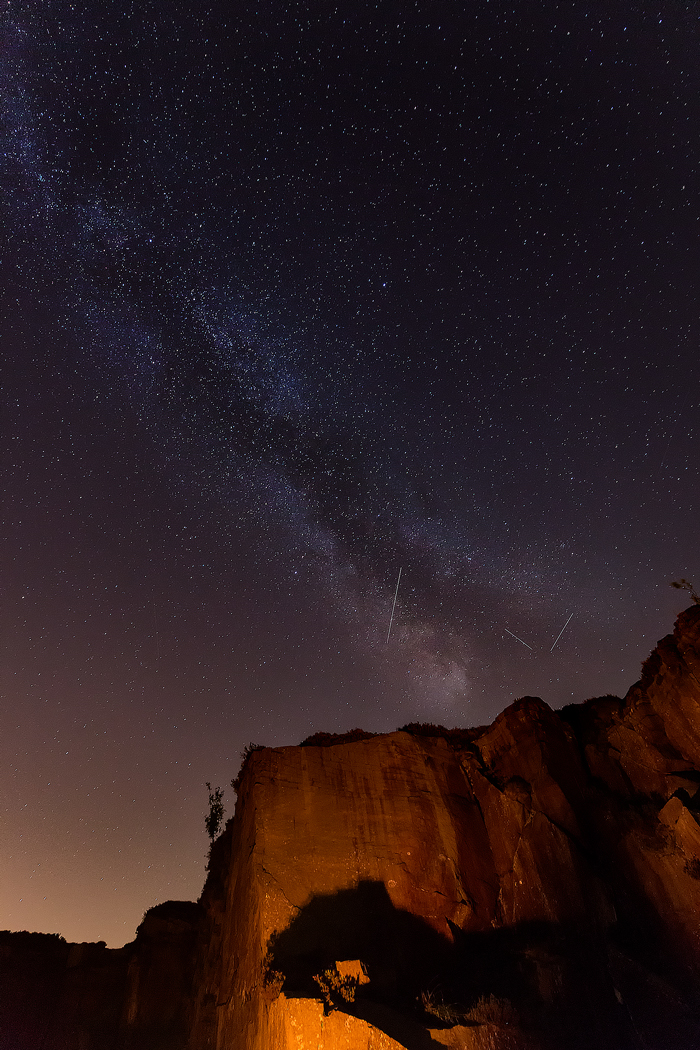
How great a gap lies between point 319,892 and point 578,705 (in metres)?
14.8

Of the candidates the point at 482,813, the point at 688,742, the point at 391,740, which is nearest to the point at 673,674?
the point at 688,742

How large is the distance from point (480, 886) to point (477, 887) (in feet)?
0.46

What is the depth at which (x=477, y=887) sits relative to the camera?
73.9 feet

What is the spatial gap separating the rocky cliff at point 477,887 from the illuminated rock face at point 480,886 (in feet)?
0.20

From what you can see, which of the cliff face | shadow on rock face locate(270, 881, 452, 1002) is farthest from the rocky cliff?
the cliff face

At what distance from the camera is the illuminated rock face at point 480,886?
55.5 ft

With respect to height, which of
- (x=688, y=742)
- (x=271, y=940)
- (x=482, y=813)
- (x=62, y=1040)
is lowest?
(x=62, y=1040)

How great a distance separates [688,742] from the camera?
2225 centimetres

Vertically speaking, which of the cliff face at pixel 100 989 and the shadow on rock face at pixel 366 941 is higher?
the shadow on rock face at pixel 366 941

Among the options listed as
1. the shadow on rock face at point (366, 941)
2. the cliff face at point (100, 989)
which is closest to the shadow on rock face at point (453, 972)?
the shadow on rock face at point (366, 941)

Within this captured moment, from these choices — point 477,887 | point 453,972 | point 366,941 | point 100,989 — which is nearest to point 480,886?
point 477,887

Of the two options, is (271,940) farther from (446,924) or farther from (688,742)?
(688,742)

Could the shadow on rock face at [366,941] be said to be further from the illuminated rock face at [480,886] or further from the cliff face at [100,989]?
the cliff face at [100,989]

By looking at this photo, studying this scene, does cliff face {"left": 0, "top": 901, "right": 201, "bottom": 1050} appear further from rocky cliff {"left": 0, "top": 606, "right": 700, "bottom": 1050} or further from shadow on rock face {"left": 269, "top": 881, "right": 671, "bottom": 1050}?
shadow on rock face {"left": 269, "top": 881, "right": 671, "bottom": 1050}
